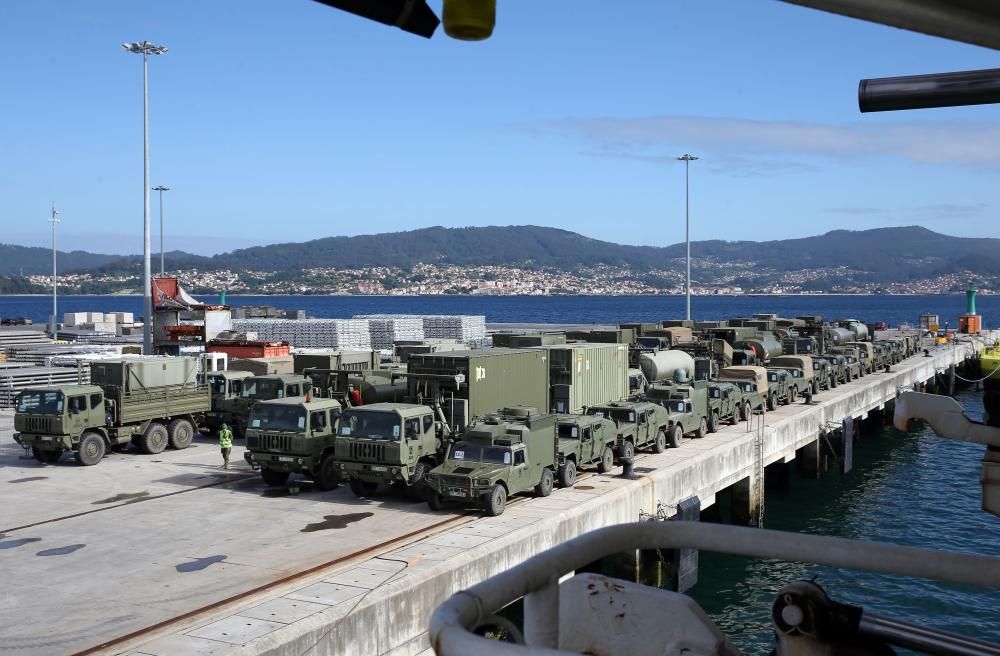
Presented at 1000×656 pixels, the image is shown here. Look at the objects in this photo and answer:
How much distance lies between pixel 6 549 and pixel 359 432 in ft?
23.4

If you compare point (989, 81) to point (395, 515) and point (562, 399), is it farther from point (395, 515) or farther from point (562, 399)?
point (562, 399)

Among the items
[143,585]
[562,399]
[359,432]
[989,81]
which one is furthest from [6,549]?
[989,81]

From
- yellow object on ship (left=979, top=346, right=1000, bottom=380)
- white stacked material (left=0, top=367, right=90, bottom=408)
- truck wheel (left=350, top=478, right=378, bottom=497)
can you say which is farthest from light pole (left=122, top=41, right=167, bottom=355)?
yellow object on ship (left=979, top=346, right=1000, bottom=380)

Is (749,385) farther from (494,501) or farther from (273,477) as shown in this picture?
(273,477)

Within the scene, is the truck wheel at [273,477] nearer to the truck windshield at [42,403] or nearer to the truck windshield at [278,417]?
the truck windshield at [278,417]

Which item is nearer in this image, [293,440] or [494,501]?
[494,501]

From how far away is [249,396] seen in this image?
30203mm

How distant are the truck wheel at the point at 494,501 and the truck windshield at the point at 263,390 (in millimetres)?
12549

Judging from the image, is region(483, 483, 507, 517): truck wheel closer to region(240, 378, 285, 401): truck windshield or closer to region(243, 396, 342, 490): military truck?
region(243, 396, 342, 490): military truck

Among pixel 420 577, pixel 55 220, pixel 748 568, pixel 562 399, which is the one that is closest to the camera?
pixel 420 577

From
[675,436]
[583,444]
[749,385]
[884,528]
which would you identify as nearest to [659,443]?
[675,436]

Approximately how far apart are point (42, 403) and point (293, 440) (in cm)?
796

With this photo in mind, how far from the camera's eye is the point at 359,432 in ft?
67.5

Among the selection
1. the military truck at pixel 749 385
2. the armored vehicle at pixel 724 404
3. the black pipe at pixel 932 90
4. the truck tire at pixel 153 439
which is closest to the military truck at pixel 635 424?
the armored vehicle at pixel 724 404
